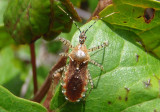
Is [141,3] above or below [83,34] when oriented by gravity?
above

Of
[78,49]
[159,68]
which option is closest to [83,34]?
[78,49]

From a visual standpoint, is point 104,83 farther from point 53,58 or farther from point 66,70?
point 53,58

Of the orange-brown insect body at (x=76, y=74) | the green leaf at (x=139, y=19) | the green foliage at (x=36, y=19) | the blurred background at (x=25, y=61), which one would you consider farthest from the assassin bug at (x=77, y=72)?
the blurred background at (x=25, y=61)

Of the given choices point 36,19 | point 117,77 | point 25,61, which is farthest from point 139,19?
point 25,61

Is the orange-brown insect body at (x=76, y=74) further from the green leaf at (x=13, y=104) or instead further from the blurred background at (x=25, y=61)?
the blurred background at (x=25, y=61)

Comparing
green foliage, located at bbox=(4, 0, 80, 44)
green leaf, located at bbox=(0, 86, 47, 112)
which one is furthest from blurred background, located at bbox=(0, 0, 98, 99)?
green leaf, located at bbox=(0, 86, 47, 112)

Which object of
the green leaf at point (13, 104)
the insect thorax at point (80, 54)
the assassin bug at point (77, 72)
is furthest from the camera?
the insect thorax at point (80, 54)
